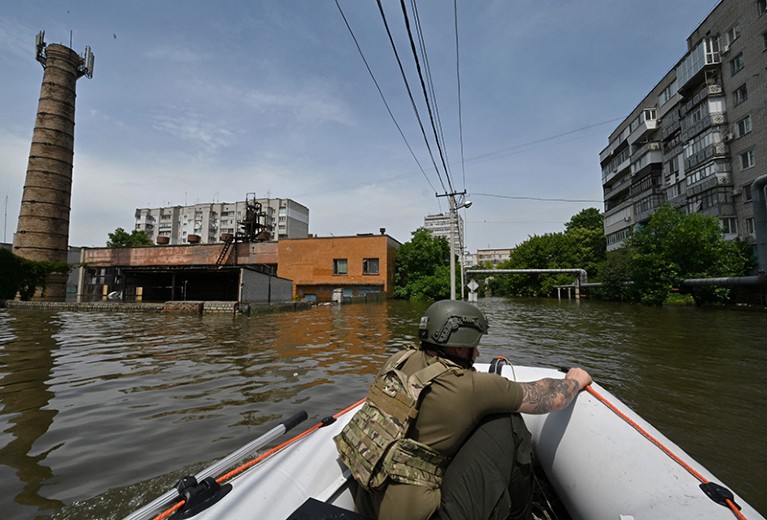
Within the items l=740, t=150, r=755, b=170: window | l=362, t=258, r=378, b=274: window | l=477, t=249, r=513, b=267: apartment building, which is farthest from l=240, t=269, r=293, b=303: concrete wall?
l=477, t=249, r=513, b=267: apartment building

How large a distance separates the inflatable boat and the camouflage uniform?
201 millimetres

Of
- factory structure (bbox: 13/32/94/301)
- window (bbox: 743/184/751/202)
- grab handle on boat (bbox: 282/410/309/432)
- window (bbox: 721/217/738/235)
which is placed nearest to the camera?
grab handle on boat (bbox: 282/410/309/432)

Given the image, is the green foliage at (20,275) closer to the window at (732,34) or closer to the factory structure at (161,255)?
the factory structure at (161,255)

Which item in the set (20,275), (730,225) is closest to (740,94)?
(730,225)

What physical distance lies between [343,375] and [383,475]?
200 inches

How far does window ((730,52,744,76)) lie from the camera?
25656 millimetres

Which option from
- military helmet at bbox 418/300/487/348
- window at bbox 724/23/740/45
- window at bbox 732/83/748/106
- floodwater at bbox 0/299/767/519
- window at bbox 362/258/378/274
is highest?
window at bbox 724/23/740/45

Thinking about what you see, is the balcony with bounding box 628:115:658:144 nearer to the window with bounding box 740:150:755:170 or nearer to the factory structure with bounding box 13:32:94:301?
the window with bounding box 740:150:755:170

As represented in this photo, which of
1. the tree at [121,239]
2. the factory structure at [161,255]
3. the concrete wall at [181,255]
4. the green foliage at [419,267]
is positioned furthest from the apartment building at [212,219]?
the green foliage at [419,267]

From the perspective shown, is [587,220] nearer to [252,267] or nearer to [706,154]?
[706,154]

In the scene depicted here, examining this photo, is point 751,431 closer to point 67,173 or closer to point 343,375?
point 343,375

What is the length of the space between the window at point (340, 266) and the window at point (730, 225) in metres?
30.6

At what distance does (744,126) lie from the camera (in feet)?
83.8

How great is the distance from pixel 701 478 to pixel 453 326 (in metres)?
1.53
